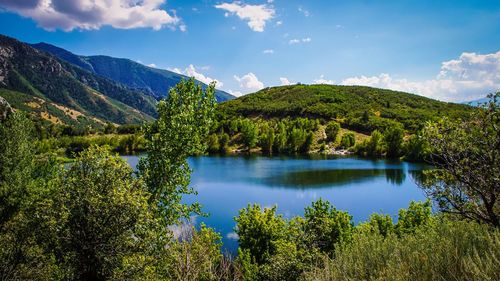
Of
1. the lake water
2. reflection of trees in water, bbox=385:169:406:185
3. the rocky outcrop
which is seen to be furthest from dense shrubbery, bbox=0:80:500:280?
reflection of trees in water, bbox=385:169:406:185

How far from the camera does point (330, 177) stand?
84250 millimetres

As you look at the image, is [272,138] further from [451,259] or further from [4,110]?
[451,259]

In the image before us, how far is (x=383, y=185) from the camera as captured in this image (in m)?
75.4

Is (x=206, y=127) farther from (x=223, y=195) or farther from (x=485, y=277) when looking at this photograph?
(x=223, y=195)

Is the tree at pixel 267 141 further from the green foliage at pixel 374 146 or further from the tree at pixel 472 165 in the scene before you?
the tree at pixel 472 165

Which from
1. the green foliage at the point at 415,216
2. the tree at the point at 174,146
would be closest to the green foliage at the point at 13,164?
the tree at the point at 174,146

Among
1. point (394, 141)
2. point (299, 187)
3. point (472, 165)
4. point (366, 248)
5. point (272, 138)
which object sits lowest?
point (299, 187)

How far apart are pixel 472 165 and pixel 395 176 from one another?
80.7m

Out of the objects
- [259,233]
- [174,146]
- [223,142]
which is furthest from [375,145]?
[174,146]

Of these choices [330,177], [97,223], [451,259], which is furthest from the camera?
[330,177]

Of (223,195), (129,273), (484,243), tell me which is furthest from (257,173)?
(484,243)

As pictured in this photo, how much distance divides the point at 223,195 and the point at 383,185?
35547 mm

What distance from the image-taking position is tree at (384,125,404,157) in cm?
12344

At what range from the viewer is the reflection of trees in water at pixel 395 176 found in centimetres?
8038
